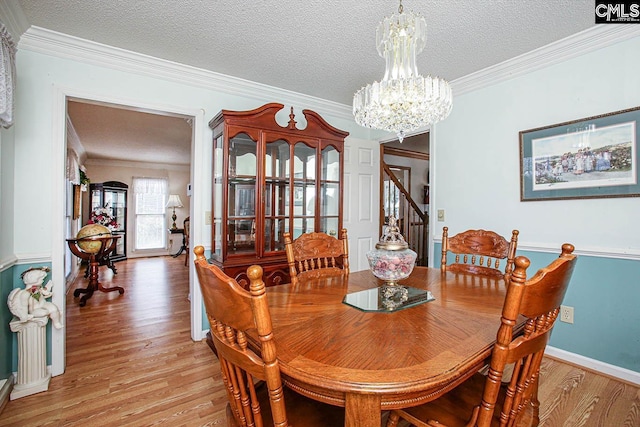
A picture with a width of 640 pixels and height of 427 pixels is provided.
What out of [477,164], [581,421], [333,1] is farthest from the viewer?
[477,164]

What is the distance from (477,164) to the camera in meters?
2.82

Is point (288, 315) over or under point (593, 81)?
under

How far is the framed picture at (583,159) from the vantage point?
2.00 meters

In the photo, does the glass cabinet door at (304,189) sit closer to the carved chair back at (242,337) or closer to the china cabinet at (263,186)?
the china cabinet at (263,186)

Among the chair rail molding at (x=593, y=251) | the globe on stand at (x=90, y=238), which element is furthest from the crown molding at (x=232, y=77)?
the globe on stand at (x=90, y=238)

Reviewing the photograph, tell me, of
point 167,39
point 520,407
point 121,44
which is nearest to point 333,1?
point 167,39

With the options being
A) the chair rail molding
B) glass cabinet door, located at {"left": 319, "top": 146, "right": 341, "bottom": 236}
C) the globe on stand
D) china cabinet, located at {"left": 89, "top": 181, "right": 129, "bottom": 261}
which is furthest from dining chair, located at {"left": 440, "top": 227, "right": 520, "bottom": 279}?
china cabinet, located at {"left": 89, "top": 181, "right": 129, "bottom": 261}

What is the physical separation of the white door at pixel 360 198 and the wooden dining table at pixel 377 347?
6.77 ft

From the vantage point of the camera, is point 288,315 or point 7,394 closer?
point 288,315

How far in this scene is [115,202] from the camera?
284 inches

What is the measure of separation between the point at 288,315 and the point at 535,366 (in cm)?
88

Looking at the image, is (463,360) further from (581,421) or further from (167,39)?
(167,39)

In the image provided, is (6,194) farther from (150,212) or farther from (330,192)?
(150,212)

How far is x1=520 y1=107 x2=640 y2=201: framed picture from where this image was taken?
2.00 meters
